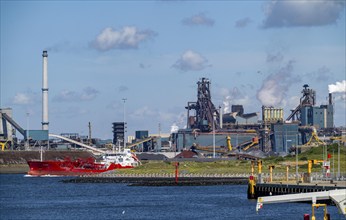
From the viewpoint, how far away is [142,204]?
311 feet

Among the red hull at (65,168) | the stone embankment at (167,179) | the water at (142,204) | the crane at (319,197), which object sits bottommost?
the water at (142,204)

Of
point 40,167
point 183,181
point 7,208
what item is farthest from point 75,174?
point 7,208

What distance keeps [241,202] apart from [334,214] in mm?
23604

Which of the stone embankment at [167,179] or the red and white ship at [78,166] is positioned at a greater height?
the red and white ship at [78,166]

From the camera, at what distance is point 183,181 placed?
14225cm

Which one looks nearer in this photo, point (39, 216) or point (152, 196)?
point (39, 216)

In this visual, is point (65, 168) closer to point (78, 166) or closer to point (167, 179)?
point (78, 166)

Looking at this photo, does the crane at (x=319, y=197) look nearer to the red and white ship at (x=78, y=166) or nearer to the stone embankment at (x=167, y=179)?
the stone embankment at (x=167, y=179)

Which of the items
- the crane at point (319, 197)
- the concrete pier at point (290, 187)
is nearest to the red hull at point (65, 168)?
the concrete pier at point (290, 187)

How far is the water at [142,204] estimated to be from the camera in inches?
3088

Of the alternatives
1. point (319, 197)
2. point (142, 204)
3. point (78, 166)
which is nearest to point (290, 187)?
point (142, 204)

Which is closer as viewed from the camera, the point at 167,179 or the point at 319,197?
the point at 319,197

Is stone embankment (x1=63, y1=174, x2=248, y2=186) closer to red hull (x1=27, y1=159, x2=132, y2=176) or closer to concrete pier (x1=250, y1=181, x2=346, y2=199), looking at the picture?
red hull (x1=27, y1=159, x2=132, y2=176)

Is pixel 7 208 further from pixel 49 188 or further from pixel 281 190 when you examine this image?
pixel 49 188
